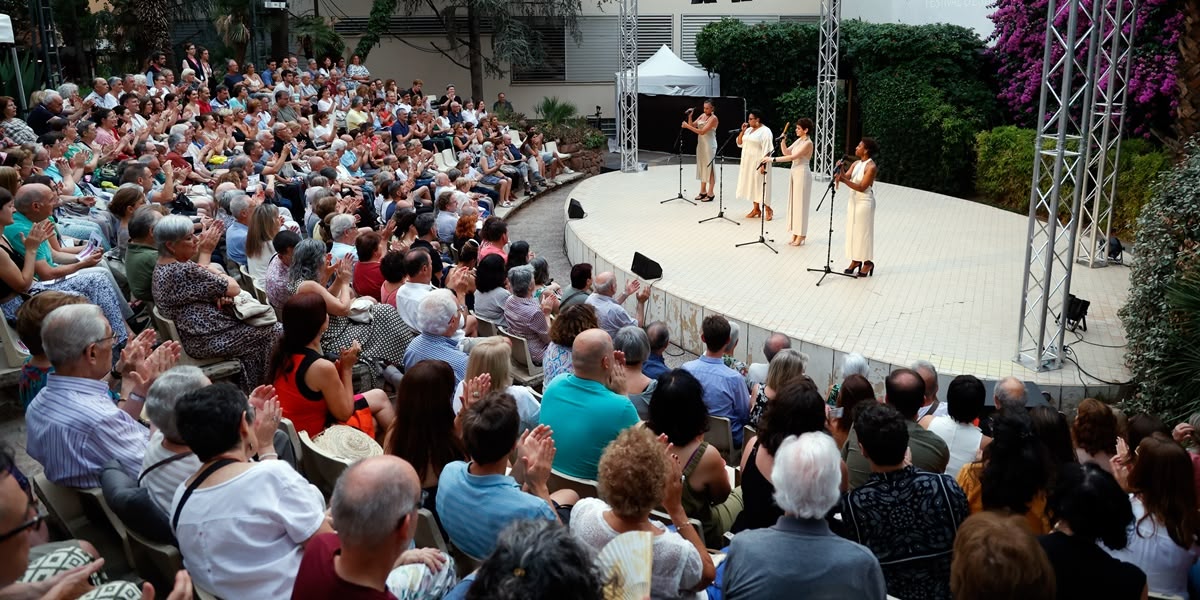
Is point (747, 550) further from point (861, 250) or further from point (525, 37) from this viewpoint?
point (525, 37)

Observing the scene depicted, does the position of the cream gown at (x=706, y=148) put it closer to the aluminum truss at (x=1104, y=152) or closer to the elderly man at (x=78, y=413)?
the aluminum truss at (x=1104, y=152)

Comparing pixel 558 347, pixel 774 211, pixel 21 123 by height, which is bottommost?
pixel 774 211

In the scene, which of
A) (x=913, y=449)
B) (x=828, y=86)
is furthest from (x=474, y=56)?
(x=913, y=449)

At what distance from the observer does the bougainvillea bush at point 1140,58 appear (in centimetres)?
1362

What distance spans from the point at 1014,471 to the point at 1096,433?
1.41 m

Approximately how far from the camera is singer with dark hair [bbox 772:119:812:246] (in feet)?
39.5

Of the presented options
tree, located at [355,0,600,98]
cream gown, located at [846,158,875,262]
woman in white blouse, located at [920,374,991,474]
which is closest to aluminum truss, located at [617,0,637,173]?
tree, located at [355,0,600,98]

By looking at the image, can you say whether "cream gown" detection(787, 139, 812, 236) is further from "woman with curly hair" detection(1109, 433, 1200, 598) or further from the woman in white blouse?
A: "woman with curly hair" detection(1109, 433, 1200, 598)

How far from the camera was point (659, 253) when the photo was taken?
12.2 meters

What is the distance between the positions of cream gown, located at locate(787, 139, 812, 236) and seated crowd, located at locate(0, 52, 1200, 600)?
5763mm

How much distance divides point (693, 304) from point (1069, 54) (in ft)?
13.6

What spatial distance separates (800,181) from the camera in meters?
12.2

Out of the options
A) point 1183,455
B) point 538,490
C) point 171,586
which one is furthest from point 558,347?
point 1183,455

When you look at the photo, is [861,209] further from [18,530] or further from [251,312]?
[18,530]
